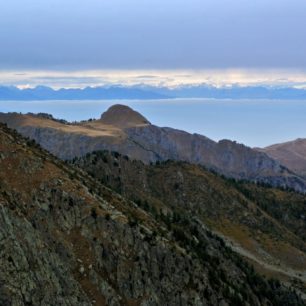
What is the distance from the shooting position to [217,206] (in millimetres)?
145250

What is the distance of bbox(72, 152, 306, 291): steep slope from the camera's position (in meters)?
127

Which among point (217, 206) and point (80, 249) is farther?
point (217, 206)

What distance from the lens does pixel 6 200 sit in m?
59.2

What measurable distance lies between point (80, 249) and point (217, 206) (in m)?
85.4

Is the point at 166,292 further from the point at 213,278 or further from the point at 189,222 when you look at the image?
the point at 189,222

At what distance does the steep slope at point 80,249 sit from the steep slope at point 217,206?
148ft

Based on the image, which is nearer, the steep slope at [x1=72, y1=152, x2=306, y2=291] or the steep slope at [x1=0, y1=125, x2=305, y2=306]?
the steep slope at [x1=0, y1=125, x2=305, y2=306]

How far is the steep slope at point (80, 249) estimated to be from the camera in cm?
5556

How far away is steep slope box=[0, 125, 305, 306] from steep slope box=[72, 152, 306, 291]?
45.2m

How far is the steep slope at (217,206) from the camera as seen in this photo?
126688 mm

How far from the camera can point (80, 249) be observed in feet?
207

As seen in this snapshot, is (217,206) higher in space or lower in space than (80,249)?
lower

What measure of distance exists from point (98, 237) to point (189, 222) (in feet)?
141

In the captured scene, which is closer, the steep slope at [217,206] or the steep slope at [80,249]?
the steep slope at [80,249]
